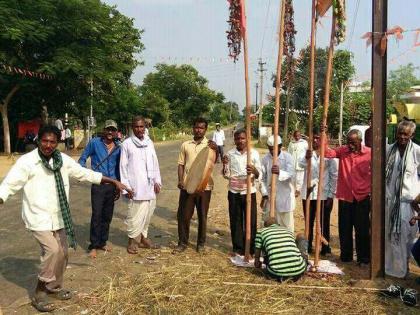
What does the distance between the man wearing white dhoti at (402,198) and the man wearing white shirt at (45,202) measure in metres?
3.78

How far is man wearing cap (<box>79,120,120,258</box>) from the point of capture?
6742 millimetres

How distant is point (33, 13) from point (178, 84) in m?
45.5

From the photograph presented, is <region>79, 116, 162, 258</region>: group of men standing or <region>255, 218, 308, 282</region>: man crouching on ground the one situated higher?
<region>79, 116, 162, 258</region>: group of men standing

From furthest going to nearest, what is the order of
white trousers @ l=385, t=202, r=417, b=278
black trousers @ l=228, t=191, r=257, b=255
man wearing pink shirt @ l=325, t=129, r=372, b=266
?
black trousers @ l=228, t=191, r=257, b=255 < man wearing pink shirt @ l=325, t=129, r=372, b=266 < white trousers @ l=385, t=202, r=417, b=278

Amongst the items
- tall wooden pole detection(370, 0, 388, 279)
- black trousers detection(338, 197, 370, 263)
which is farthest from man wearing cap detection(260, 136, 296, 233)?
tall wooden pole detection(370, 0, 388, 279)

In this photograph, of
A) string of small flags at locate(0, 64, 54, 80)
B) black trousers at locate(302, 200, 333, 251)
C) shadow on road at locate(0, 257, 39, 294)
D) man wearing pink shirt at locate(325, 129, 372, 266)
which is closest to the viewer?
shadow on road at locate(0, 257, 39, 294)

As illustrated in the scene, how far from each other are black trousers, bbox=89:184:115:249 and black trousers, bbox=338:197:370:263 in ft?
10.8

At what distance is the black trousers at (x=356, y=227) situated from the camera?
636cm

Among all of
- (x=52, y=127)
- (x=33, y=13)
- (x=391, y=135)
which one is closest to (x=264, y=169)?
(x=52, y=127)

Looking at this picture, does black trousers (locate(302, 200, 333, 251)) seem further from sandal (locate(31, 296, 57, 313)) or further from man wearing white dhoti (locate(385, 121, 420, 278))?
sandal (locate(31, 296, 57, 313))

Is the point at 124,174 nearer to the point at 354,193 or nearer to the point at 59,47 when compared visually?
the point at 354,193

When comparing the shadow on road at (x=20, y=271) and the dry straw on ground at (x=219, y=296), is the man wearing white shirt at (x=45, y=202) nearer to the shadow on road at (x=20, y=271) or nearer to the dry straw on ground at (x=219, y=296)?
the dry straw on ground at (x=219, y=296)

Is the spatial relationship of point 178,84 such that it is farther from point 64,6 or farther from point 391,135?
point 391,135

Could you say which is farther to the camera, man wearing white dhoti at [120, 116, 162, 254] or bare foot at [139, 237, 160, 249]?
bare foot at [139, 237, 160, 249]
